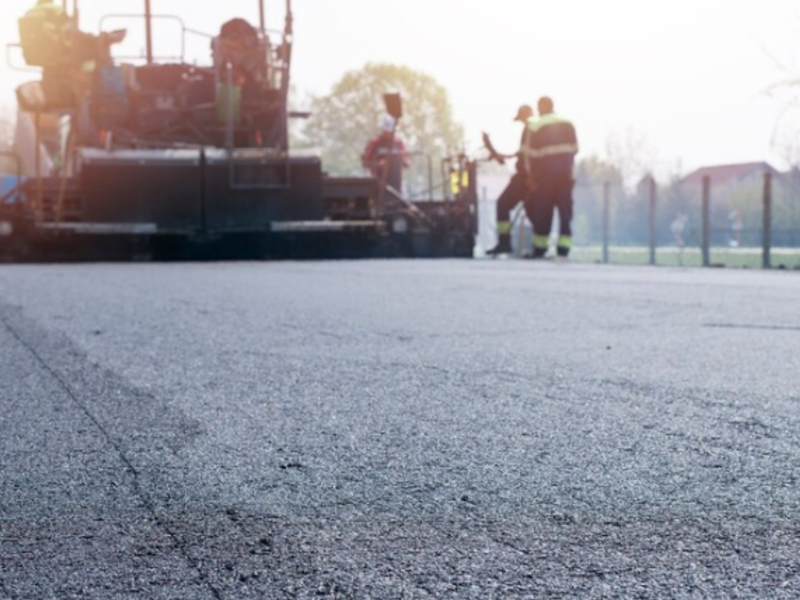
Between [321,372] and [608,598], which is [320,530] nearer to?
[608,598]

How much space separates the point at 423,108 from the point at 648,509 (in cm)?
5298

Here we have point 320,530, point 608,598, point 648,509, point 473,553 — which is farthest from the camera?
point 648,509

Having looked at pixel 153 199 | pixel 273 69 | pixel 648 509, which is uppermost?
pixel 273 69

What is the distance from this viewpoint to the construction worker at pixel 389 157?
58.3 feet

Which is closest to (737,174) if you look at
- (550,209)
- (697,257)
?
(697,257)

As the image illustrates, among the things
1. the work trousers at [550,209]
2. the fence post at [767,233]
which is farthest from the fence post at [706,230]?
the work trousers at [550,209]

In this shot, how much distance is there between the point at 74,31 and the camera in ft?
48.1

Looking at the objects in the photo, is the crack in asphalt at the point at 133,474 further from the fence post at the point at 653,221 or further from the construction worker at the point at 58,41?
the fence post at the point at 653,221

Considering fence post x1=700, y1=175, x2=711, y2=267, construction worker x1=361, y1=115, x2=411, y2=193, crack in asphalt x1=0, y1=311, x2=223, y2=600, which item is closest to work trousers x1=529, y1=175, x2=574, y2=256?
fence post x1=700, y1=175, x2=711, y2=267

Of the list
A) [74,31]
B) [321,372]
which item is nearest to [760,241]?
[74,31]

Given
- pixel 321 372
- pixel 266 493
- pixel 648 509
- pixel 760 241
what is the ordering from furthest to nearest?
1. pixel 760 241
2. pixel 321 372
3. pixel 266 493
4. pixel 648 509

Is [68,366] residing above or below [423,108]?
below

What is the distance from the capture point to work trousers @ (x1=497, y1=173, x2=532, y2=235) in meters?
17.9

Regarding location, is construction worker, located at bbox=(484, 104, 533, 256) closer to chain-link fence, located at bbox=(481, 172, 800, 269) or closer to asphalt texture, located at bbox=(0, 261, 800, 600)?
chain-link fence, located at bbox=(481, 172, 800, 269)
